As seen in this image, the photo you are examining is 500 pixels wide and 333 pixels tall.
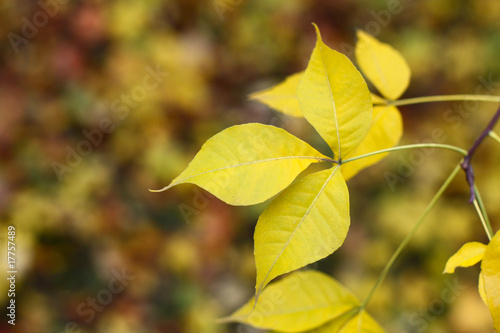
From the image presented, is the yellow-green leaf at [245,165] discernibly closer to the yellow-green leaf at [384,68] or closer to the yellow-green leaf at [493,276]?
the yellow-green leaf at [493,276]

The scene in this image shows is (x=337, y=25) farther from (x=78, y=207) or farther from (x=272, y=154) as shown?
(x=272, y=154)

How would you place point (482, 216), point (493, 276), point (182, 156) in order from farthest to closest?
point (182, 156)
point (482, 216)
point (493, 276)

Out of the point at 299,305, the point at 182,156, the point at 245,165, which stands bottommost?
the point at 182,156

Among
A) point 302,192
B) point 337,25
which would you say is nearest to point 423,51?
point 337,25

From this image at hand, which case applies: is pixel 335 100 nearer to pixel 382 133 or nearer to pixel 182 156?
pixel 382 133

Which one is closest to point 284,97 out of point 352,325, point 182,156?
point 352,325

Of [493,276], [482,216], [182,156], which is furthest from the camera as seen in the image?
[182,156]

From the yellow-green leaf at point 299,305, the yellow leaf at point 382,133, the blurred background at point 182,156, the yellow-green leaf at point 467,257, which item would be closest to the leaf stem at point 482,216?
the yellow-green leaf at point 467,257

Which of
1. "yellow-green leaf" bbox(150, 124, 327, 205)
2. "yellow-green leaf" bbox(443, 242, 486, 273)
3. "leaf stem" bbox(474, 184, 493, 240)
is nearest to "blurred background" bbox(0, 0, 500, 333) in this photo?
"leaf stem" bbox(474, 184, 493, 240)
